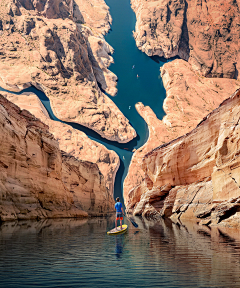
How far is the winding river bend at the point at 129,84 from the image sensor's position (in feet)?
249

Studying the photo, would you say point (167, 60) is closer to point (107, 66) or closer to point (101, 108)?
point (107, 66)

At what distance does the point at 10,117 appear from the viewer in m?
25.7

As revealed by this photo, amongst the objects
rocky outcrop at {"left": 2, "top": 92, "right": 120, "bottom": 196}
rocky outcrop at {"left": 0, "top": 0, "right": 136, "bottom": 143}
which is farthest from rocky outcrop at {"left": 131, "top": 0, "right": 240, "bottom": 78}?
rocky outcrop at {"left": 2, "top": 92, "right": 120, "bottom": 196}

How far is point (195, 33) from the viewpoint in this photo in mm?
104500

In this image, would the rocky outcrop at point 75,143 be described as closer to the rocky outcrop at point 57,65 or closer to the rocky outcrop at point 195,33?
the rocky outcrop at point 57,65

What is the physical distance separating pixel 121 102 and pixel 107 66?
15.6 metres

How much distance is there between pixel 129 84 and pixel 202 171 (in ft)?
216

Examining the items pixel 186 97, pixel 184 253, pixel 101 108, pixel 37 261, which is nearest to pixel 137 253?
pixel 184 253

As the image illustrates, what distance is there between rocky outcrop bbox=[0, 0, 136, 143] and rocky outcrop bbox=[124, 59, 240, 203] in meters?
7.36

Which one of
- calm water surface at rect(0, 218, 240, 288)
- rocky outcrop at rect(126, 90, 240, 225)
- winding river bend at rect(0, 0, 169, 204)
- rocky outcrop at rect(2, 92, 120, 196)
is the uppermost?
winding river bend at rect(0, 0, 169, 204)

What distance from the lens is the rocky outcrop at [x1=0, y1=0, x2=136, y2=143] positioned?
75000mm

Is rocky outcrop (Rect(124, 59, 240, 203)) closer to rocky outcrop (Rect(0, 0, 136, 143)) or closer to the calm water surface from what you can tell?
rocky outcrop (Rect(0, 0, 136, 143))

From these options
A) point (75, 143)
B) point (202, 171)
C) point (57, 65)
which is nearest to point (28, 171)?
point (202, 171)

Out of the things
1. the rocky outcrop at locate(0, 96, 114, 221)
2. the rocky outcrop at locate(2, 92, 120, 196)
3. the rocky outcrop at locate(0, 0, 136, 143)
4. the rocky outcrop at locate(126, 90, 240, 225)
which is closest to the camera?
the rocky outcrop at locate(126, 90, 240, 225)
